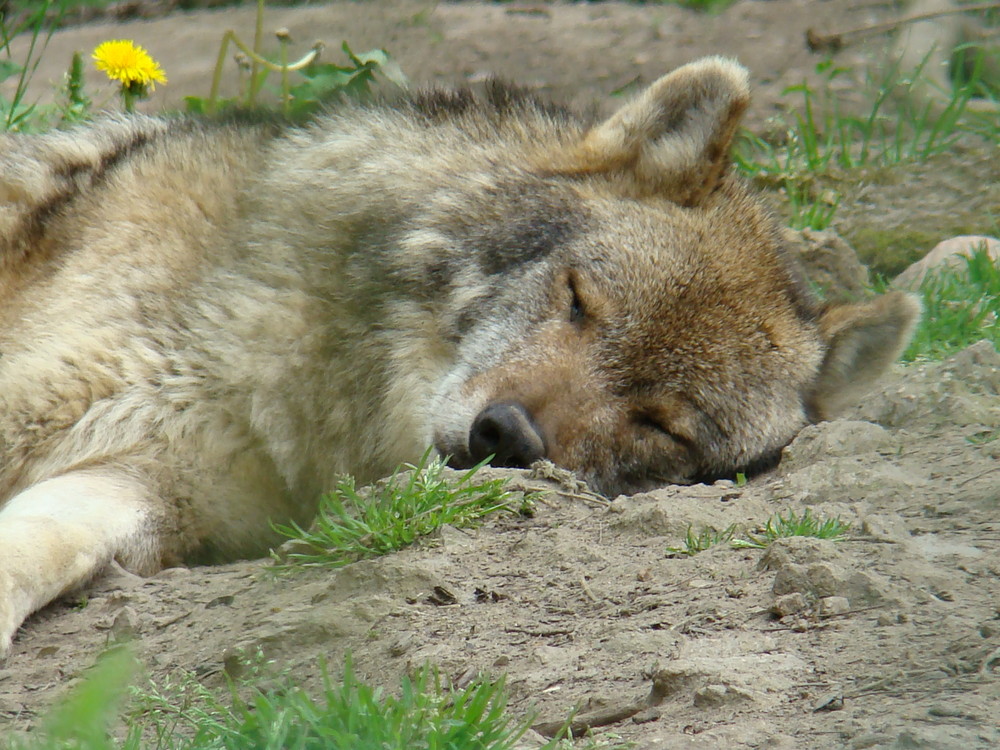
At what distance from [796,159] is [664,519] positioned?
418 cm

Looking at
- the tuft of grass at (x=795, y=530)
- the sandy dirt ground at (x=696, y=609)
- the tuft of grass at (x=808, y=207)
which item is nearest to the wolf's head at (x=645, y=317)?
the sandy dirt ground at (x=696, y=609)

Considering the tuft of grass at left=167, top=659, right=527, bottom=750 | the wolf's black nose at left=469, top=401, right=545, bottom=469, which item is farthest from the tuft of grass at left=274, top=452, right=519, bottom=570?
the tuft of grass at left=167, top=659, right=527, bottom=750

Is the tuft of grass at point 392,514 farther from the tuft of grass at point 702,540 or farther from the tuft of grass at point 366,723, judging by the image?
the tuft of grass at point 366,723

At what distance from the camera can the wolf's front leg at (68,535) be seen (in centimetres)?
294

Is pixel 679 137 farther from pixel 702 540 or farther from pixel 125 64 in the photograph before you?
pixel 125 64

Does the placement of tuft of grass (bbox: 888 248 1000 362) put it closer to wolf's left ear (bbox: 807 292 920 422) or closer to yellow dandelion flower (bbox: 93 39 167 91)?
wolf's left ear (bbox: 807 292 920 422)

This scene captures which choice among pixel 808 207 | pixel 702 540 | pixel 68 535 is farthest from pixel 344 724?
pixel 808 207

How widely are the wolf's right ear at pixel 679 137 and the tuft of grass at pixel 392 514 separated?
5.10 ft

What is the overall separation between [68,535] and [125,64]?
3461mm

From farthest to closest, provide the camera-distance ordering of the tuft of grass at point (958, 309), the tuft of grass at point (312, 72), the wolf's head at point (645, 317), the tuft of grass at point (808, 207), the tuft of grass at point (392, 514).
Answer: the tuft of grass at point (808, 207)
the tuft of grass at point (312, 72)
the tuft of grass at point (958, 309)
the wolf's head at point (645, 317)
the tuft of grass at point (392, 514)

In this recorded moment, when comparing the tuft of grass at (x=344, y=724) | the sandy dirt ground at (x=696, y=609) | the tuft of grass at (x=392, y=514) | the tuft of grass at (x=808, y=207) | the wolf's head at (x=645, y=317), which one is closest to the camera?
the tuft of grass at (x=344, y=724)

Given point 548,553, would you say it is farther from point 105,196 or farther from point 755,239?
point 105,196

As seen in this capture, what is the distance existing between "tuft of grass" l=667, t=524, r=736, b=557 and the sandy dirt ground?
1.5 inches

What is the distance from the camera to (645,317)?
12.4ft
